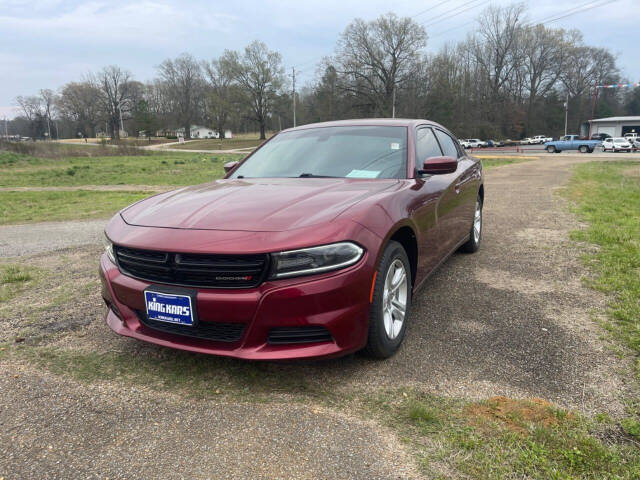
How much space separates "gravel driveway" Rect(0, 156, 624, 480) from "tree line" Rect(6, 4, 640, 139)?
5268 centimetres

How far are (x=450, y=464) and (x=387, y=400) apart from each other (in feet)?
1.70

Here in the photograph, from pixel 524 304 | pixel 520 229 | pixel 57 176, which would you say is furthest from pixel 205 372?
pixel 57 176

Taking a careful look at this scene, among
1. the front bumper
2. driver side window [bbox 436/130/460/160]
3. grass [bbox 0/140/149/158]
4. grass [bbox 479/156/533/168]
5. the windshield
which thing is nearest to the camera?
the front bumper

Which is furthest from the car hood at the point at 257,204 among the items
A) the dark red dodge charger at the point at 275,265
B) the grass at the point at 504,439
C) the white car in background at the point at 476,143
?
the white car in background at the point at 476,143

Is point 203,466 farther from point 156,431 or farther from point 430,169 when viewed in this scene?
point 430,169

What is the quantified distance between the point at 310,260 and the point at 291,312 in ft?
0.91

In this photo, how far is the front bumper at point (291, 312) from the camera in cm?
222

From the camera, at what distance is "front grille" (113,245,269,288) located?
225 centimetres

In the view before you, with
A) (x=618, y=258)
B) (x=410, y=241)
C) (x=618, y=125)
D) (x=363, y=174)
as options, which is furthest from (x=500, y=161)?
(x=618, y=125)

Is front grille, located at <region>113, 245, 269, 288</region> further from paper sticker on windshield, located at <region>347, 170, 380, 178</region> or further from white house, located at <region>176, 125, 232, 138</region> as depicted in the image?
white house, located at <region>176, 125, 232, 138</region>

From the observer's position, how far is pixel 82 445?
2035 mm

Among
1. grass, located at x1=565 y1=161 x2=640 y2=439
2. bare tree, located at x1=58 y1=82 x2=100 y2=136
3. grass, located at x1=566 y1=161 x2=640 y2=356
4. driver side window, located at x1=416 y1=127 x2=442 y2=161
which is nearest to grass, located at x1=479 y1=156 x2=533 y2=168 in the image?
grass, located at x1=566 y1=161 x2=640 y2=356

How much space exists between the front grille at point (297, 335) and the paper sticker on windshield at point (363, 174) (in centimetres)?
140

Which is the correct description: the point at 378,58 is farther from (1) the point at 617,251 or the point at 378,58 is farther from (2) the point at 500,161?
(1) the point at 617,251
